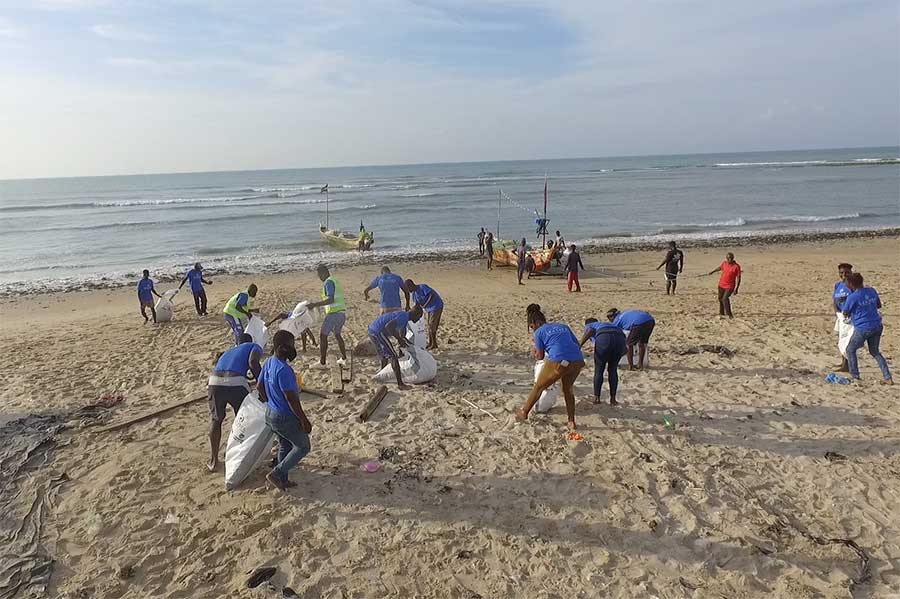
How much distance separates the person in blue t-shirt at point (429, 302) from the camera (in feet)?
28.2

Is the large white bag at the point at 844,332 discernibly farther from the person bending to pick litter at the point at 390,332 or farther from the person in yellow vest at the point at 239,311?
the person in yellow vest at the point at 239,311

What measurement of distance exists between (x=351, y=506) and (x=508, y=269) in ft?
52.2

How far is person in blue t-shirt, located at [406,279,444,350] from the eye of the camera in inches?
339

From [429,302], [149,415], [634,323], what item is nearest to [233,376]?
[149,415]

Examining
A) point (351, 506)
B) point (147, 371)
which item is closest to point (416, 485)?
point (351, 506)

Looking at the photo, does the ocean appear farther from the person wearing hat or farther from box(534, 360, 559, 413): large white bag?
box(534, 360, 559, 413): large white bag

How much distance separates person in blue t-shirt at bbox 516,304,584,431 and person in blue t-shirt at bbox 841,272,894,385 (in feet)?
13.2

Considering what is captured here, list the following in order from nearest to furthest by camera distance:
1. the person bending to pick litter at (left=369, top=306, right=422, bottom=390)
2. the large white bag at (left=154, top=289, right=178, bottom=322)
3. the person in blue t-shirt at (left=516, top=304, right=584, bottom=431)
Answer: the person in blue t-shirt at (left=516, top=304, right=584, bottom=431) < the person bending to pick litter at (left=369, top=306, right=422, bottom=390) < the large white bag at (left=154, top=289, right=178, bottom=322)

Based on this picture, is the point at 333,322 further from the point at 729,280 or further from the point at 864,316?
the point at 729,280

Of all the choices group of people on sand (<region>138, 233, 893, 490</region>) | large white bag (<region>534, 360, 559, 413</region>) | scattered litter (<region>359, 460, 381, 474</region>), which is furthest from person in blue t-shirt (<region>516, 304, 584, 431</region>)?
scattered litter (<region>359, 460, 381, 474</region>)

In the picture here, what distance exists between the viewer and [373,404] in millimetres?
6898

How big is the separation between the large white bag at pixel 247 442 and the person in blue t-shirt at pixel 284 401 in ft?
0.71

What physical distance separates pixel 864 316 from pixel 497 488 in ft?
17.9

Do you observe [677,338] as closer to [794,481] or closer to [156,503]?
[794,481]
